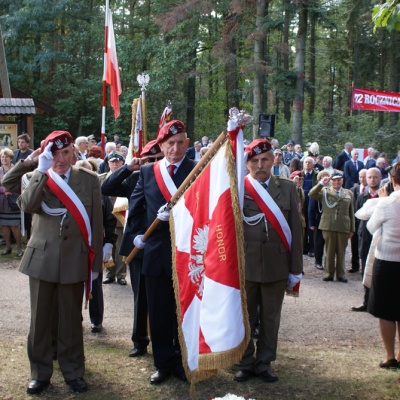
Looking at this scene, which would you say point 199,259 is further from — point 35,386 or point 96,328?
point 96,328

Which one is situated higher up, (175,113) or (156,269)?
(175,113)

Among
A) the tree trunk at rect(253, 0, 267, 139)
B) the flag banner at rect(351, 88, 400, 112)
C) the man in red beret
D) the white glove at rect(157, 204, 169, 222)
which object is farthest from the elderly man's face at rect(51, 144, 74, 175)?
the tree trunk at rect(253, 0, 267, 139)

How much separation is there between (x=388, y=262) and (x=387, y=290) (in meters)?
0.26

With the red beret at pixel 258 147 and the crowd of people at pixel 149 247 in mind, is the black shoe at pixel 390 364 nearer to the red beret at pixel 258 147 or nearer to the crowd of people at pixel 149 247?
the crowd of people at pixel 149 247

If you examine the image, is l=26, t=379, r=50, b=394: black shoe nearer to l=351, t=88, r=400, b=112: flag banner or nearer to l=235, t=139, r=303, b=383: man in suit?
l=235, t=139, r=303, b=383: man in suit

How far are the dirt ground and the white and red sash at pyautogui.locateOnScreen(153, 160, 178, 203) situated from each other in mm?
1676

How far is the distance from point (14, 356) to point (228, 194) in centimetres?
300

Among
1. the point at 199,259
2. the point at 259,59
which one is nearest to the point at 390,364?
the point at 199,259

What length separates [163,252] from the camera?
4973mm

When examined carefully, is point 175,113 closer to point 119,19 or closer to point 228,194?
point 119,19

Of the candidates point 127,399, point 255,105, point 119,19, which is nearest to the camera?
point 127,399

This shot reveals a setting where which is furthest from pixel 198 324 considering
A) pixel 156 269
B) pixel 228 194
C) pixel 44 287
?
pixel 44 287

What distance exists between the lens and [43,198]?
193 inches

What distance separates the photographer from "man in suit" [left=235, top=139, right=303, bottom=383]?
5133 mm
